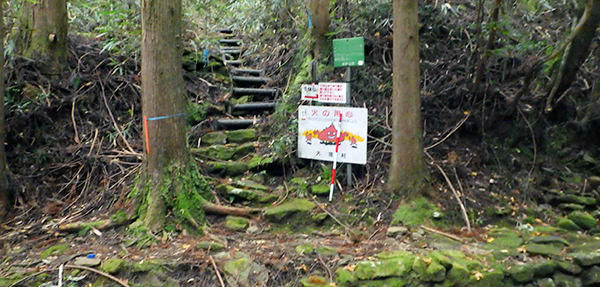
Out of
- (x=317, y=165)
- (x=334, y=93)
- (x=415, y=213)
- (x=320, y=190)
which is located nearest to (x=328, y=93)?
(x=334, y=93)

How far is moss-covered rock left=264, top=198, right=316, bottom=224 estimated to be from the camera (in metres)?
7.11

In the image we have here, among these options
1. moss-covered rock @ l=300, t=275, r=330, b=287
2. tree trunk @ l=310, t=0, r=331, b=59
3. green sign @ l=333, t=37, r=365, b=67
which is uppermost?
tree trunk @ l=310, t=0, r=331, b=59

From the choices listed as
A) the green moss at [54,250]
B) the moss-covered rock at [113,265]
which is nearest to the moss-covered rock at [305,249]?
the moss-covered rock at [113,265]

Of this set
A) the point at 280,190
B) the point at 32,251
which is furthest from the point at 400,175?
the point at 32,251

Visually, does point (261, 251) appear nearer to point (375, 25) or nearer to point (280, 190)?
point (280, 190)

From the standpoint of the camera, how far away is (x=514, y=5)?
34.2ft

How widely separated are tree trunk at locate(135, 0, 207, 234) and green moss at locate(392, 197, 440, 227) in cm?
277

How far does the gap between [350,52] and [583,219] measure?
424 centimetres

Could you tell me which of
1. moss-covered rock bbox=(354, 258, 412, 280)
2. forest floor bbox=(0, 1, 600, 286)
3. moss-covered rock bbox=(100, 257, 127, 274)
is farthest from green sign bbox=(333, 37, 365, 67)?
moss-covered rock bbox=(100, 257, 127, 274)

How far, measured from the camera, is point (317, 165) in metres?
8.27

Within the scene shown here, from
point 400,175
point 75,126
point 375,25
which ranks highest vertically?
point 375,25

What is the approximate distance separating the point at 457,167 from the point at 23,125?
6.84 meters

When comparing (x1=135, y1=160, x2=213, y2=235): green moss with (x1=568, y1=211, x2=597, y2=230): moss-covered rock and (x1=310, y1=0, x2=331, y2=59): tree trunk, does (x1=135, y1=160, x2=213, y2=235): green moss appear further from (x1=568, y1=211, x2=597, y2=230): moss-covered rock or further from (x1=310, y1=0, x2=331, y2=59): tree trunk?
(x1=568, y1=211, x2=597, y2=230): moss-covered rock

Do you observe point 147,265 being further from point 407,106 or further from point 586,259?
point 586,259
